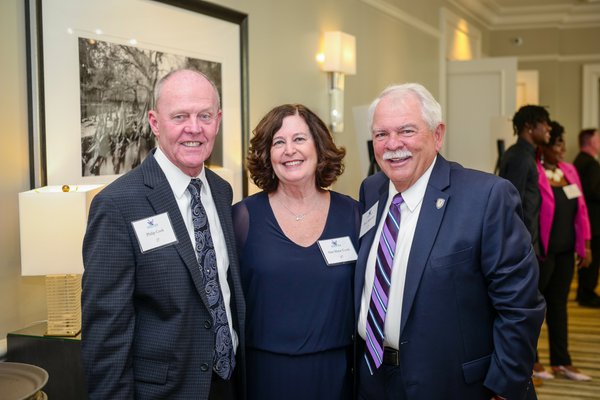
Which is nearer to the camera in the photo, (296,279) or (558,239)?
(296,279)

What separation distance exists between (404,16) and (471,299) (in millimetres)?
5115

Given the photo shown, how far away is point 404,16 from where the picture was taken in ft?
21.5

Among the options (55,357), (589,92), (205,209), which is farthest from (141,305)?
(589,92)

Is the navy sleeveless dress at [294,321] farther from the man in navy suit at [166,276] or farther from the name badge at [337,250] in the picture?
the man in navy suit at [166,276]

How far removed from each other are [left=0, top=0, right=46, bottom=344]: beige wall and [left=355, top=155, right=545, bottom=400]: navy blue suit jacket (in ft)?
4.74

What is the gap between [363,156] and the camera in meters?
4.82

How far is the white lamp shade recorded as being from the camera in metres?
2.21

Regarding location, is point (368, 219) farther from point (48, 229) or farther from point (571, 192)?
point (571, 192)

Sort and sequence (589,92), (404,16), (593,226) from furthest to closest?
(589,92) → (593,226) → (404,16)

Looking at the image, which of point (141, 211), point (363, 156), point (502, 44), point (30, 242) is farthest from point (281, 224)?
point (502, 44)

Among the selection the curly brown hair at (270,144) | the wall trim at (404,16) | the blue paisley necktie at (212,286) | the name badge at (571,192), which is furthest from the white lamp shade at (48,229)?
the wall trim at (404,16)

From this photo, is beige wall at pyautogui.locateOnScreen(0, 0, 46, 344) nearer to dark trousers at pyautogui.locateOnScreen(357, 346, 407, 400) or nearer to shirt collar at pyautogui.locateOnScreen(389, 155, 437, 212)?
dark trousers at pyautogui.locateOnScreen(357, 346, 407, 400)

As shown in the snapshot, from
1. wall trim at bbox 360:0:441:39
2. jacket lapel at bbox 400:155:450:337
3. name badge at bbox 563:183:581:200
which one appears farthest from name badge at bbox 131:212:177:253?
wall trim at bbox 360:0:441:39

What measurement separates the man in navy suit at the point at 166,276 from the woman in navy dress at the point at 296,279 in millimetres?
167
